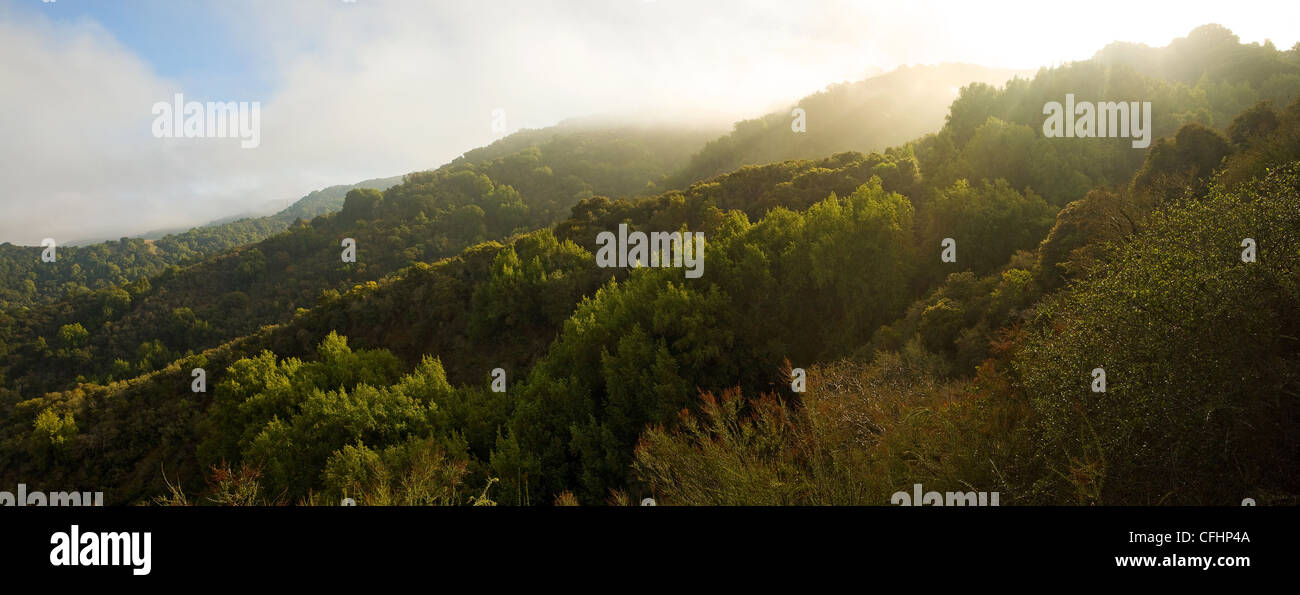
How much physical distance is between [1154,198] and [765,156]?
81156mm

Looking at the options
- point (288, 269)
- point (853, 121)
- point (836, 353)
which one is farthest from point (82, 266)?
point (853, 121)

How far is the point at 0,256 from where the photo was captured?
13212 cm

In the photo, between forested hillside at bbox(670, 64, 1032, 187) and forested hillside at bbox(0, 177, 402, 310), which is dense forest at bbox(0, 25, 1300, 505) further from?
forested hillside at bbox(0, 177, 402, 310)

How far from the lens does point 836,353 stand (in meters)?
25.6

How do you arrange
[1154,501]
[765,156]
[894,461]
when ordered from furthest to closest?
[765,156] → [894,461] → [1154,501]

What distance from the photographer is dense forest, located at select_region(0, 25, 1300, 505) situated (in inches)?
365

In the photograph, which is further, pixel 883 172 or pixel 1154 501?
pixel 883 172

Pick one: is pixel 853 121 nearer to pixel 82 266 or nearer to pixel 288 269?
pixel 288 269
